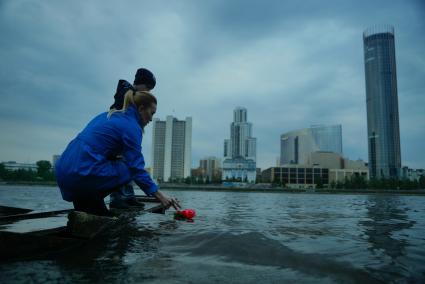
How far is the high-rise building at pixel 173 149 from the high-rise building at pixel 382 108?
94894 mm

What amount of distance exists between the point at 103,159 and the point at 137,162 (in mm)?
349

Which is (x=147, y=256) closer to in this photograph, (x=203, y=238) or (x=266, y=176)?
(x=203, y=238)

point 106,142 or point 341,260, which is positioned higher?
point 106,142

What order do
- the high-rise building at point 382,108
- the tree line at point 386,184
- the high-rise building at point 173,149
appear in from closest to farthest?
1. the tree line at point 386,184
2. the high-rise building at point 382,108
3. the high-rise building at point 173,149

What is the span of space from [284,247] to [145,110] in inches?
87.9

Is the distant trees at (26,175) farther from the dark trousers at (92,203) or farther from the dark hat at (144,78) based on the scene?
the dark trousers at (92,203)

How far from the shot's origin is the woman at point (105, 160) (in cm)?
302

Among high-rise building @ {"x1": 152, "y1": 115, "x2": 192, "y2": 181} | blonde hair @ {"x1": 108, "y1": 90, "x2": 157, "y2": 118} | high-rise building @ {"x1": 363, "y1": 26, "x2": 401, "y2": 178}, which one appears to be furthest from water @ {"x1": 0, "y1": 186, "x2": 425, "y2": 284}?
high-rise building @ {"x1": 152, "y1": 115, "x2": 192, "y2": 181}

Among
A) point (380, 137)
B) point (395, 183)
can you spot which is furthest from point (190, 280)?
point (380, 137)

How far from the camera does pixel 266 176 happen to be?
16900 cm

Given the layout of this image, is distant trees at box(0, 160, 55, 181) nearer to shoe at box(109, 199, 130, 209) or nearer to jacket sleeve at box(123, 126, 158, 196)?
shoe at box(109, 199, 130, 209)

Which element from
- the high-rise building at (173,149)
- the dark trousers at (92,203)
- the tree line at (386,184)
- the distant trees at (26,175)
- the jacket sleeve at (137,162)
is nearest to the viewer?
the jacket sleeve at (137,162)

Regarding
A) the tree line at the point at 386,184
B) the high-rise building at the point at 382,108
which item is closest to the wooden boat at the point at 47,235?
the tree line at the point at 386,184

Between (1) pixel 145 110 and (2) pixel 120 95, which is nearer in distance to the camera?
(1) pixel 145 110
